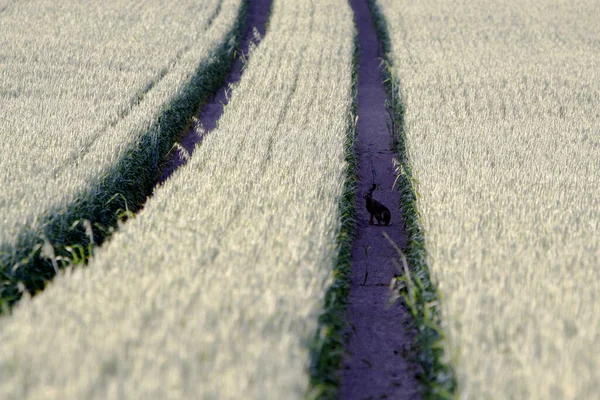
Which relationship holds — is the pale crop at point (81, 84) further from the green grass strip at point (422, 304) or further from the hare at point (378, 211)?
the green grass strip at point (422, 304)

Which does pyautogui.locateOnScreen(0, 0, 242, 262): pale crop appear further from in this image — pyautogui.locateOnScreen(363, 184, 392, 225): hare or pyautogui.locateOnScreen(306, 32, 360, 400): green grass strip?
pyautogui.locateOnScreen(363, 184, 392, 225): hare

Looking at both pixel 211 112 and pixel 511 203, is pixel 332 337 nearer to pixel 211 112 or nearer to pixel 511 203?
pixel 511 203

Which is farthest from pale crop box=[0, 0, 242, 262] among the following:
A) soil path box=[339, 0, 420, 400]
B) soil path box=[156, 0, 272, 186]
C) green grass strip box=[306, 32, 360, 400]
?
soil path box=[339, 0, 420, 400]

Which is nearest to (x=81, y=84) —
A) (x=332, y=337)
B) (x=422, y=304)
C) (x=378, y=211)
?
(x=378, y=211)

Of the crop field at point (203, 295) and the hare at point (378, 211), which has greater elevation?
the crop field at point (203, 295)

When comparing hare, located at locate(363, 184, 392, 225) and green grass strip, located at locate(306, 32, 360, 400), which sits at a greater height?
green grass strip, located at locate(306, 32, 360, 400)

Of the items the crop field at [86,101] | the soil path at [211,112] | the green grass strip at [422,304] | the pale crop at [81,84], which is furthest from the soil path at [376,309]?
the pale crop at [81,84]
